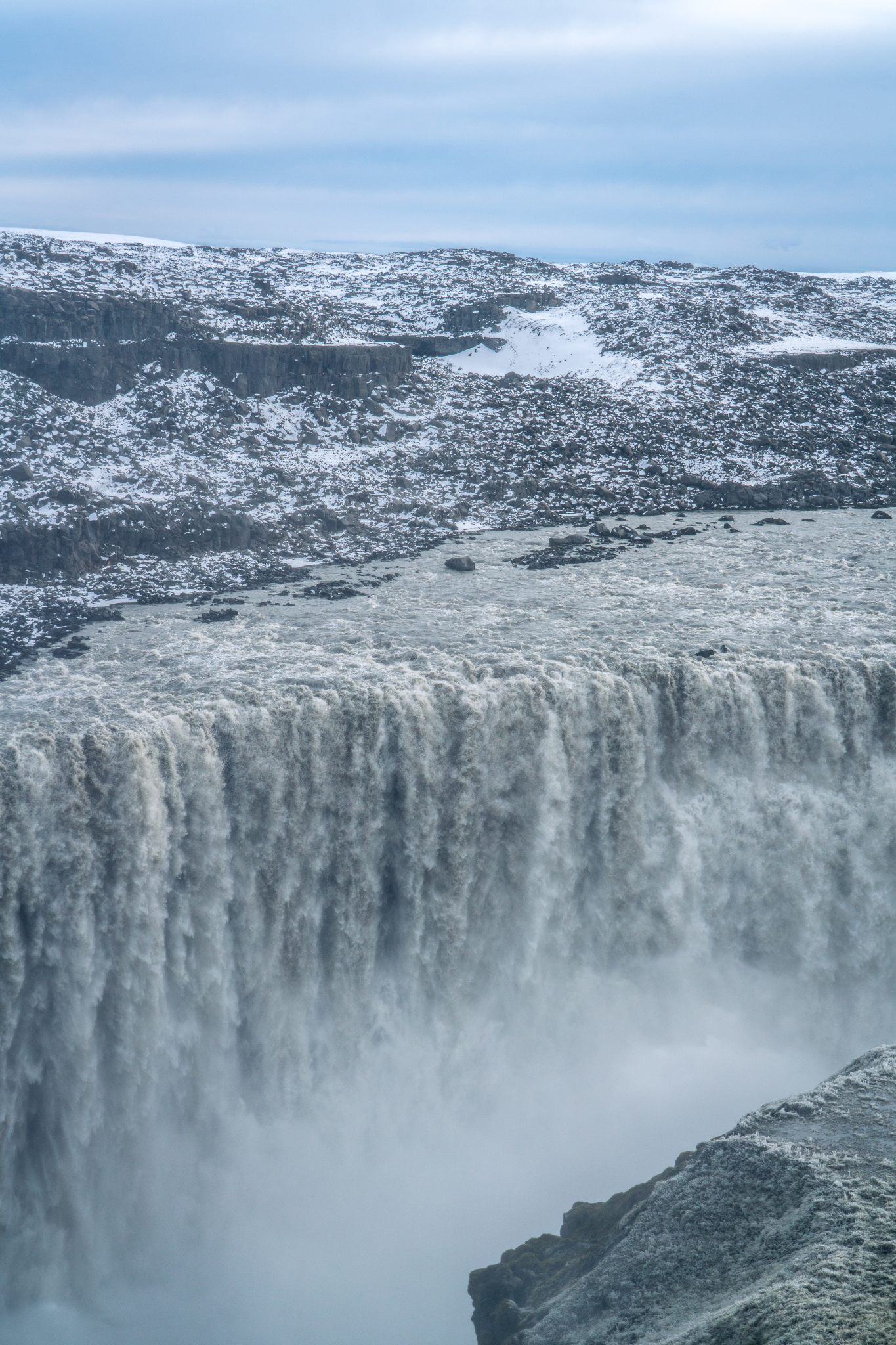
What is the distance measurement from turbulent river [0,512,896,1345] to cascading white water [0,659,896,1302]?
0.19 feet

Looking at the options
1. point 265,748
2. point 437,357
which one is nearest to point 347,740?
point 265,748

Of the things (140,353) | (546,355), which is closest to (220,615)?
(140,353)

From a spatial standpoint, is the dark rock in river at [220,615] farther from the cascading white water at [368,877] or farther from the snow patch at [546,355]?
the snow patch at [546,355]

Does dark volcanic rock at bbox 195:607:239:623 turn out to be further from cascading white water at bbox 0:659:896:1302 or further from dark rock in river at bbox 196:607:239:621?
cascading white water at bbox 0:659:896:1302

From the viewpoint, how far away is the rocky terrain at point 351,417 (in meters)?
30.5

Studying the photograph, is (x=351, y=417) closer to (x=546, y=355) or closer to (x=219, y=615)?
(x=546, y=355)

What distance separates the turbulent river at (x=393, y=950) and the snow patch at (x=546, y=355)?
32.9 m

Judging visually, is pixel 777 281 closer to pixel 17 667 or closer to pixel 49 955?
pixel 17 667

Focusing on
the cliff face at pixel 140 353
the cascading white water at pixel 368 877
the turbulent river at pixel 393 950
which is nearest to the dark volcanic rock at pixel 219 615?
the turbulent river at pixel 393 950

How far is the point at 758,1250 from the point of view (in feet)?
34.8

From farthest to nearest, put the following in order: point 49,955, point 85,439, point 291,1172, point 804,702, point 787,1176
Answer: point 85,439 → point 804,702 → point 291,1172 → point 49,955 → point 787,1176

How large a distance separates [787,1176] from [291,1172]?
360 inches

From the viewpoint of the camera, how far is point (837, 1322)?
8.79m

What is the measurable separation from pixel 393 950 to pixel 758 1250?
8.44m
